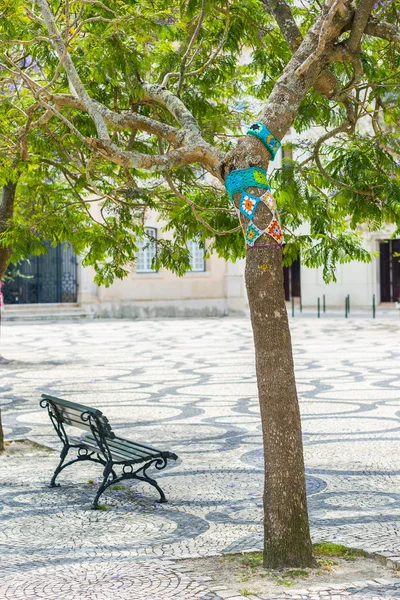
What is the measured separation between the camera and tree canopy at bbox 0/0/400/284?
5.76m

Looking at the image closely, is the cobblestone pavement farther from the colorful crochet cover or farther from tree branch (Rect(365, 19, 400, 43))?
tree branch (Rect(365, 19, 400, 43))

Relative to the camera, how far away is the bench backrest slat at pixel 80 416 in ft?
20.4

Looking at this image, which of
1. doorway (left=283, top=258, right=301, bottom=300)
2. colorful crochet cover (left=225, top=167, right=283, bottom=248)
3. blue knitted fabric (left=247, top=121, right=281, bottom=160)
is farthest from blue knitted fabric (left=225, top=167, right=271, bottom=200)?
doorway (left=283, top=258, right=301, bottom=300)

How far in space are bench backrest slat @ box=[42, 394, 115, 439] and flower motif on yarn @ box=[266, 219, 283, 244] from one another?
2053 millimetres

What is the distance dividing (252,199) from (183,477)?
3002mm

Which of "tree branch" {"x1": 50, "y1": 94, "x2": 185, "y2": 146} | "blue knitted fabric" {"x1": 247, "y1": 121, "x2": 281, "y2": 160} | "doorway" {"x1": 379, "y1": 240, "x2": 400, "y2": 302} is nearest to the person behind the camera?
"blue knitted fabric" {"x1": 247, "y1": 121, "x2": 281, "y2": 160}

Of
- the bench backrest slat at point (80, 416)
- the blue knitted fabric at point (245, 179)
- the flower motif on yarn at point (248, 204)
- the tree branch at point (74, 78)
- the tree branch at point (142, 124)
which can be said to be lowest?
the bench backrest slat at point (80, 416)

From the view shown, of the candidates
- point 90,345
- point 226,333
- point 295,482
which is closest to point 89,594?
point 295,482

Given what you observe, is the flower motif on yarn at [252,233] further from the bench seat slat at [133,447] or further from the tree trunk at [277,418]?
the bench seat slat at [133,447]

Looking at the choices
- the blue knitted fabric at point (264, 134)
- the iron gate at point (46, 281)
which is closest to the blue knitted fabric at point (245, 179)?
the blue knitted fabric at point (264, 134)

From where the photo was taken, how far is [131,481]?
7.06m

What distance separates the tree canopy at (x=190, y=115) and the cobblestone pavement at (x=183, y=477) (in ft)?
5.74

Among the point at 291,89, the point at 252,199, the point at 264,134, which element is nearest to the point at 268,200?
the point at 252,199

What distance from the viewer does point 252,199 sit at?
15.9 ft
